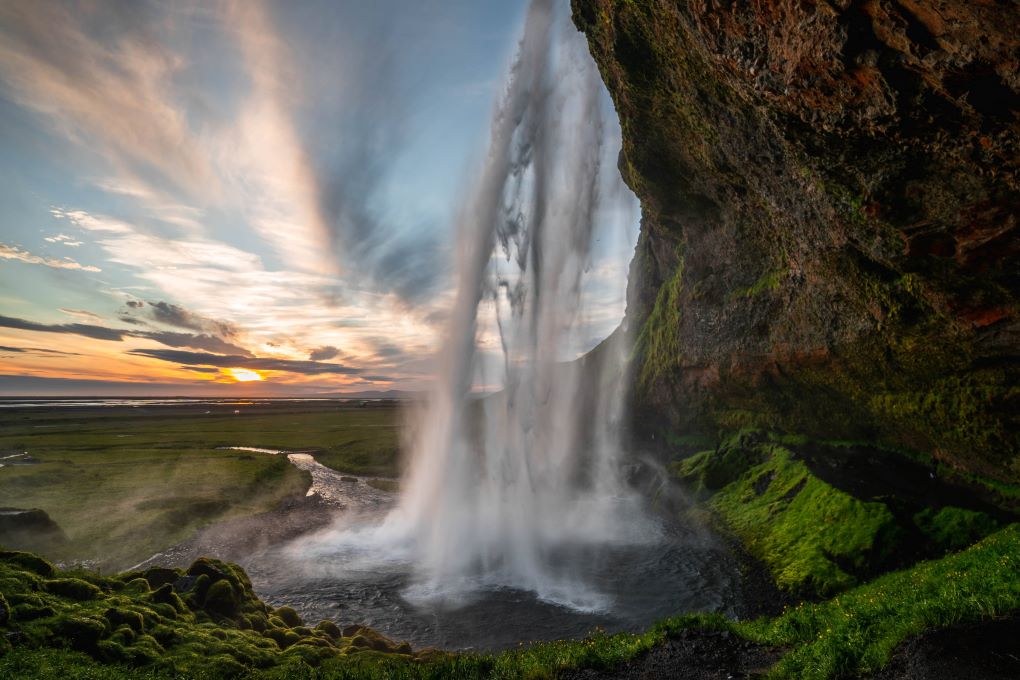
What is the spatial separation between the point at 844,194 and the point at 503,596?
21212 mm

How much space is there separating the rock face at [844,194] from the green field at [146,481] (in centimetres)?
→ 3685

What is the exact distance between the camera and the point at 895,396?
25625mm

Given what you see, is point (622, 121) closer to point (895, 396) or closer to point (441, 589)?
point (895, 396)

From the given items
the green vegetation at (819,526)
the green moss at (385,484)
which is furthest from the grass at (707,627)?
the green moss at (385,484)

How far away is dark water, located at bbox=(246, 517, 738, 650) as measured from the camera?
1758cm

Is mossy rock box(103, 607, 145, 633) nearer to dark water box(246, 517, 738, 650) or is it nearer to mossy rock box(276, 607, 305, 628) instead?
mossy rock box(276, 607, 305, 628)

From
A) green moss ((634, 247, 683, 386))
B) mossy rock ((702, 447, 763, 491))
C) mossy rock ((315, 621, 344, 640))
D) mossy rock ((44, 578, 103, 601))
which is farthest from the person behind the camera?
green moss ((634, 247, 683, 386))

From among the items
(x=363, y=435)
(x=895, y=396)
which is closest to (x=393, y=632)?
(x=895, y=396)

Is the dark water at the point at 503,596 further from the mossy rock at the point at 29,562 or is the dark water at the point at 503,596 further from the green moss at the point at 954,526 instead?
the mossy rock at the point at 29,562

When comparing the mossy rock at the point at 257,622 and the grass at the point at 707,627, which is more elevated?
the grass at the point at 707,627

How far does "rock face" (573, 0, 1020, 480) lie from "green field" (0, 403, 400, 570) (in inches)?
1451

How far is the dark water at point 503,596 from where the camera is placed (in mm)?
17578

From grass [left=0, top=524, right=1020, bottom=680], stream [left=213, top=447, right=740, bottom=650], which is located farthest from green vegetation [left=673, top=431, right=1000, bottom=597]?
grass [left=0, top=524, right=1020, bottom=680]

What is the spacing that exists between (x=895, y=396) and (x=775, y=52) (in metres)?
21.3
